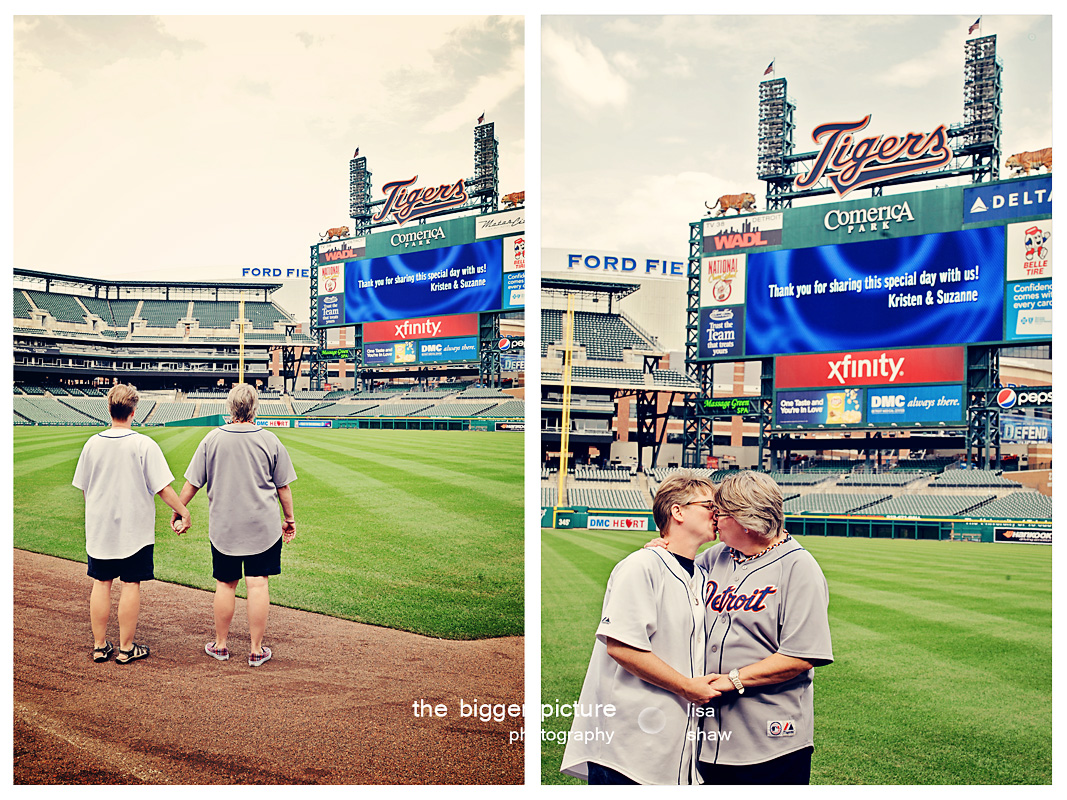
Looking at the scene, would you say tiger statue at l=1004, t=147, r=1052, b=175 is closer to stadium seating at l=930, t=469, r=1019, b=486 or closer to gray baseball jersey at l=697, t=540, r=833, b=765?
stadium seating at l=930, t=469, r=1019, b=486

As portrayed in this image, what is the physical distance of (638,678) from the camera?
1.93 metres

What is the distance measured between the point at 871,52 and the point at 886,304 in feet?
7.24

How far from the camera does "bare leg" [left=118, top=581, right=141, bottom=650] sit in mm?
2861

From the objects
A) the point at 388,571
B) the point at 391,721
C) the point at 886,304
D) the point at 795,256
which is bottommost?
the point at 391,721

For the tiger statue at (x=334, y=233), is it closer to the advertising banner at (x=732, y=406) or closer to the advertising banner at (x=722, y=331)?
the advertising banner at (x=722, y=331)

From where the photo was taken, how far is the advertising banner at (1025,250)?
17.9 feet

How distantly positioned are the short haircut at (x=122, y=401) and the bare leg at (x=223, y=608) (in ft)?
2.50

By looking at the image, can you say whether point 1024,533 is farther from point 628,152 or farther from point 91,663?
point 91,663

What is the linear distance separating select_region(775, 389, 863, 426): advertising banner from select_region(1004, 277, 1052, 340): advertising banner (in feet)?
4.20

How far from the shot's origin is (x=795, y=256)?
560 centimetres

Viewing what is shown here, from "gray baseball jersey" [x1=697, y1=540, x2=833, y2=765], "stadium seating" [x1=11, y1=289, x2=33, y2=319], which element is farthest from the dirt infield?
"gray baseball jersey" [x1=697, y1=540, x2=833, y2=765]

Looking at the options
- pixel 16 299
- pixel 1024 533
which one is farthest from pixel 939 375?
pixel 16 299

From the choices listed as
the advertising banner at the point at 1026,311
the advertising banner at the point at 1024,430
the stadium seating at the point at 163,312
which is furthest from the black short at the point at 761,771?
the advertising banner at the point at 1024,430

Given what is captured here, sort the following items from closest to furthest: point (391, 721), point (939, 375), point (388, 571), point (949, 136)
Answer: point (391, 721) < point (388, 571) < point (949, 136) < point (939, 375)
